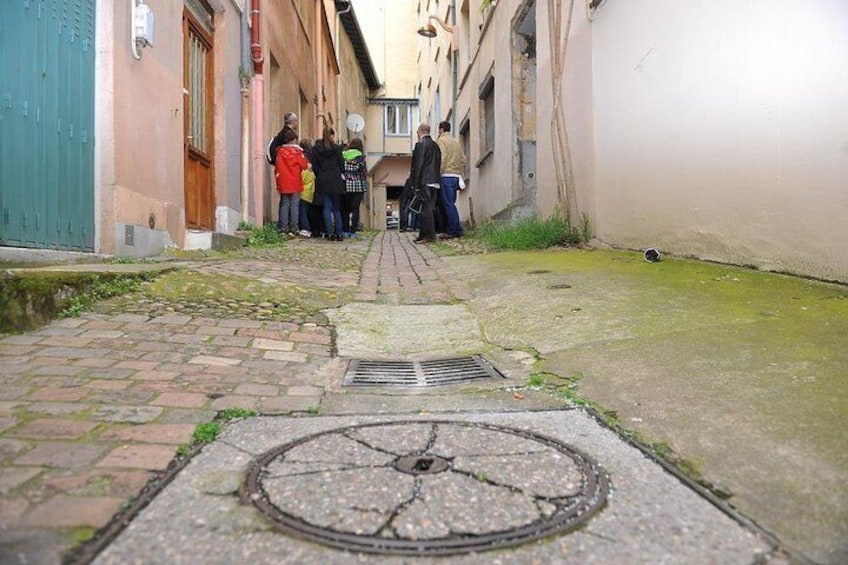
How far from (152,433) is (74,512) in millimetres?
609

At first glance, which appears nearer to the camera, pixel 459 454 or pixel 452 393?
pixel 459 454

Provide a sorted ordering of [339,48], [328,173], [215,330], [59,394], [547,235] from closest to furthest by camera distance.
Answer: [59,394] < [215,330] < [547,235] < [328,173] < [339,48]

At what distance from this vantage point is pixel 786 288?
399 cm

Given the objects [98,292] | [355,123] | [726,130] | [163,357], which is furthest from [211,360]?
[355,123]

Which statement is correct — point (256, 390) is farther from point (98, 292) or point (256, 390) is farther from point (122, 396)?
point (98, 292)

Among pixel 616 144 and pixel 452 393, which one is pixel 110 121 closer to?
pixel 452 393

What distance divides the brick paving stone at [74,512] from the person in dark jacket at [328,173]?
333 inches

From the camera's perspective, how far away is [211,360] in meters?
3.27

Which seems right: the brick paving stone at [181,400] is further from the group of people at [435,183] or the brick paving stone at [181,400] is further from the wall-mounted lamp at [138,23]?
the group of people at [435,183]

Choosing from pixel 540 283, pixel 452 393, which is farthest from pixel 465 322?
pixel 452 393

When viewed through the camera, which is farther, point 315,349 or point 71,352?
point 315,349

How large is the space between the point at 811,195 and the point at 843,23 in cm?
100

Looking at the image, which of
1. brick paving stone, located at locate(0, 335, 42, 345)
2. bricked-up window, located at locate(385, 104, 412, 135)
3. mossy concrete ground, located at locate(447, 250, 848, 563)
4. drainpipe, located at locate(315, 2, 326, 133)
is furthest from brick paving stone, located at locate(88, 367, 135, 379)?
bricked-up window, located at locate(385, 104, 412, 135)

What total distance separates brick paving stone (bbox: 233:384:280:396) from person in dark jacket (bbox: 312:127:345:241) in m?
7.27
